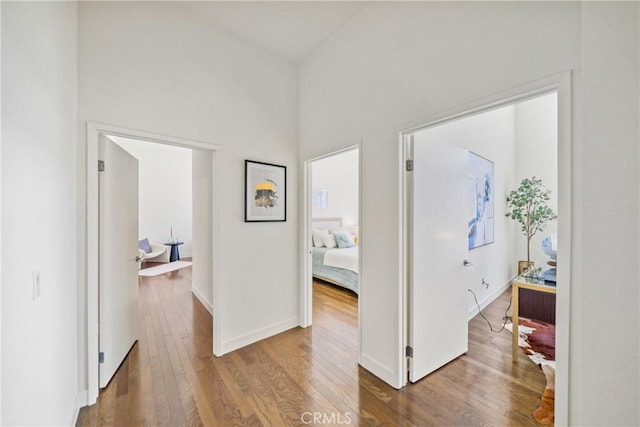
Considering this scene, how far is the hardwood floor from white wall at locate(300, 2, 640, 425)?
10.9 inches

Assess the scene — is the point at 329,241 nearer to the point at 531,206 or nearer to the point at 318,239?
the point at 318,239

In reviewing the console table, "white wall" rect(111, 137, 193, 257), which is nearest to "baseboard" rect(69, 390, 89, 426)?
the console table

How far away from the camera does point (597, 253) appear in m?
1.08

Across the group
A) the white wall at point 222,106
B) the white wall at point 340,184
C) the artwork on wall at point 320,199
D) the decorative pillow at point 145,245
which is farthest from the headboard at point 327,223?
the decorative pillow at point 145,245

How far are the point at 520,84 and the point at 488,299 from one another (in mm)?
3253

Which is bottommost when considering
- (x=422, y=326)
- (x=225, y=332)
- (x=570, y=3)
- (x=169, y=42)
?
(x=225, y=332)

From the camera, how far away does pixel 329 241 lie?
501 cm

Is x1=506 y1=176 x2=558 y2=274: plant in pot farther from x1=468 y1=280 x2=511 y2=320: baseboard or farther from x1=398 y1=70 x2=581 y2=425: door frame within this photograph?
x1=398 y1=70 x2=581 y2=425: door frame

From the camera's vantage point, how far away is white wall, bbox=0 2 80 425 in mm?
886

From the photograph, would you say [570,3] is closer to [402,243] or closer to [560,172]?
[560,172]

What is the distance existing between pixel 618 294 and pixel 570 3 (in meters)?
1.28

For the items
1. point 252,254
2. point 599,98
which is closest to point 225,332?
point 252,254

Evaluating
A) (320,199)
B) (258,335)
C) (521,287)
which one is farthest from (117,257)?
(320,199)

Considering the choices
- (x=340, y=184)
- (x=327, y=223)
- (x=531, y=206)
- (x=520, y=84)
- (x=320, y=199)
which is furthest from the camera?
(x=340, y=184)
